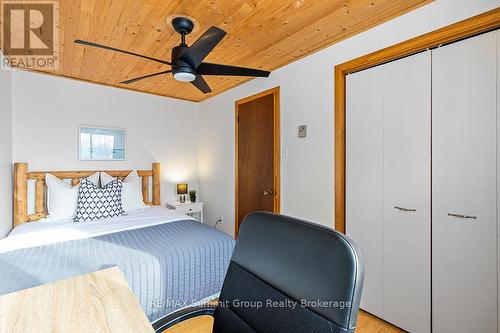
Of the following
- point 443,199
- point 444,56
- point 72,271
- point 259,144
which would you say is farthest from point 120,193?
point 444,56

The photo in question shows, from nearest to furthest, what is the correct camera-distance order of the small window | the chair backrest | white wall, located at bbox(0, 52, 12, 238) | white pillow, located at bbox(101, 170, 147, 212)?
1. the chair backrest
2. white wall, located at bbox(0, 52, 12, 238)
3. white pillow, located at bbox(101, 170, 147, 212)
4. the small window

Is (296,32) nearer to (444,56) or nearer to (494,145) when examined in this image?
(444,56)

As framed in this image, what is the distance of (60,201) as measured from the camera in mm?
2656

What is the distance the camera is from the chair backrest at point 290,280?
2.20 ft

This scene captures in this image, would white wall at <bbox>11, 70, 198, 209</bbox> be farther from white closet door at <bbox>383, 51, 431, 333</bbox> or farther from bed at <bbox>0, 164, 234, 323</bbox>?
white closet door at <bbox>383, 51, 431, 333</bbox>

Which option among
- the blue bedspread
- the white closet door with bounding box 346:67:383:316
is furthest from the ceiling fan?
the blue bedspread

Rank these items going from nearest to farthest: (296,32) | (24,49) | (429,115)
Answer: (429,115), (296,32), (24,49)

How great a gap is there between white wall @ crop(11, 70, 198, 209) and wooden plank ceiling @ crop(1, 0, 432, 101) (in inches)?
22.6

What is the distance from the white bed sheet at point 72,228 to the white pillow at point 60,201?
0.08 m

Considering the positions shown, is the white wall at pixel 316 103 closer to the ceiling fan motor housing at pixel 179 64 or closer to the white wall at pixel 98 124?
the ceiling fan motor housing at pixel 179 64

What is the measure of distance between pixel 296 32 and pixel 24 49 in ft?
8.69

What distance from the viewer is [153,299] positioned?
1.60 metres

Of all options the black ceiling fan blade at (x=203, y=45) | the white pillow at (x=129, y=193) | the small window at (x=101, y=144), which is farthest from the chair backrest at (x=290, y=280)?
the small window at (x=101, y=144)

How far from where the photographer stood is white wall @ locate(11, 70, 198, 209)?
2.95 metres
